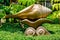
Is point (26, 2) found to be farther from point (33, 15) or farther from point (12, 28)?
point (33, 15)

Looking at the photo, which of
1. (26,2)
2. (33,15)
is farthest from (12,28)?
(26,2)

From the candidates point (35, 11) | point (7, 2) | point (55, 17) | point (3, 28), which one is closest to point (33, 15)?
point (35, 11)

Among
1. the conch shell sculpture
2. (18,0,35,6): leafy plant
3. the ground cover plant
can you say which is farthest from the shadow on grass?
(18,0,35,6): leafy plant

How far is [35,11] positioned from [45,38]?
5.35ft

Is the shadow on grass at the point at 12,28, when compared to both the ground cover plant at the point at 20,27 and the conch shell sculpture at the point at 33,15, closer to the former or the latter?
the ground cover plant at the point at 20,27

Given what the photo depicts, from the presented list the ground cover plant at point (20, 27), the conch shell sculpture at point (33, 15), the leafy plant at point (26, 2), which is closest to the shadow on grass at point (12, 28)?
the ground cover plant at point (20, 27)

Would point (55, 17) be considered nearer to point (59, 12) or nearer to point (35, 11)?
point (59, 12)

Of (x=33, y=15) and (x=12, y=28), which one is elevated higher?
(x=33, y=15)

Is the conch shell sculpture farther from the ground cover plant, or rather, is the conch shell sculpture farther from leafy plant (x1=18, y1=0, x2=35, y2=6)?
leafy plant (x1=18, y1=0, x2=35, y2=6)

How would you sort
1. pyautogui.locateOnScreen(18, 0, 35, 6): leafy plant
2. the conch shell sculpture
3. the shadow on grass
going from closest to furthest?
1. the conch shell sculpture
2. the shadow on grass
3. pyautogui.locateOnScreen(18, 0, 35, 6): leafy plant

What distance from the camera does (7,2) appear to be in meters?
15.7

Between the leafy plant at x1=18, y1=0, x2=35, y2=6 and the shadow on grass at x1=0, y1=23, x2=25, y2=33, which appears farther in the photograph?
the leafy plant at x1=18, y1=0, x2=35, y2=6

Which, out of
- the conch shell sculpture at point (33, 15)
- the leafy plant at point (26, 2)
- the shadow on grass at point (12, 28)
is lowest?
the leafy plant at point (26, 2)

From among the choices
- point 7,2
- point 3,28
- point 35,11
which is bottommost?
point 7,2
